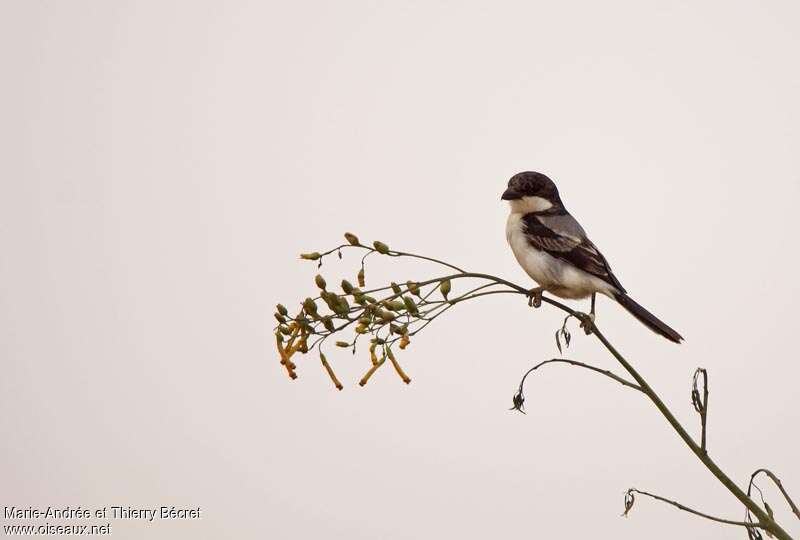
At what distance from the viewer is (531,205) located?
9.51 m

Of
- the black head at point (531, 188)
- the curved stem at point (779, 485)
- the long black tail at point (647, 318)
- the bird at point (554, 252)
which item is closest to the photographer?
the curved stem at point (779, 485)

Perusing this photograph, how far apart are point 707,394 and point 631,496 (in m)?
0.57

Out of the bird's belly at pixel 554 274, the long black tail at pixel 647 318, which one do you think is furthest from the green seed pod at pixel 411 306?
the bird's belly at pixel 554 274

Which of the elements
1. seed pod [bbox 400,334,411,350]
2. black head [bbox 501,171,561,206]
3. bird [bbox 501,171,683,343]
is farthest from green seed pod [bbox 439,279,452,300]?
black head [bbox 501,171,561,206]

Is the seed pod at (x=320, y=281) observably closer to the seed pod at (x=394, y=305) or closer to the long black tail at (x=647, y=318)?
the seed pod at (x=394, y=305)

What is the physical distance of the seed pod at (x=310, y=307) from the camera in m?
4.19

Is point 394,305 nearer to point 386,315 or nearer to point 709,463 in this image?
point 386,315

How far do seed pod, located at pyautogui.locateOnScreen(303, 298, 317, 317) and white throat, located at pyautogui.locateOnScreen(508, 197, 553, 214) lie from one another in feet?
18.2

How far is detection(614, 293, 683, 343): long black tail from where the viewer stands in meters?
7.22

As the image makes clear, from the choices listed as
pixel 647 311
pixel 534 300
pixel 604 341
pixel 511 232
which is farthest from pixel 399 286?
pixel 511 232

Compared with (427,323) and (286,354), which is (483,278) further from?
(286,354)

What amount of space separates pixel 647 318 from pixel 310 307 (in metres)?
4.18

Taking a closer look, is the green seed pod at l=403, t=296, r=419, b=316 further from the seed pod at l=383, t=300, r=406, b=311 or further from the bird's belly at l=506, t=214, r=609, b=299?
the bird's belly at l=506, t=214, r=609, b=299

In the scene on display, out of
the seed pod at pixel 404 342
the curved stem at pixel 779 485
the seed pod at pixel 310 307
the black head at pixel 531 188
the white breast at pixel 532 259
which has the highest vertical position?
the black head at pixel 531 188
